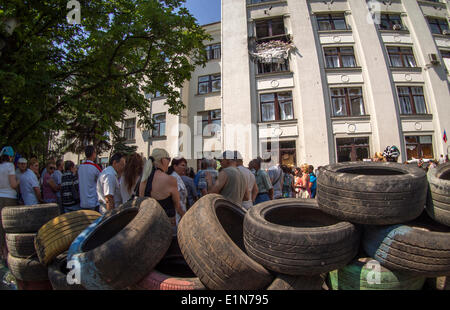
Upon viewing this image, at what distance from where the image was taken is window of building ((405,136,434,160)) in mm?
14156

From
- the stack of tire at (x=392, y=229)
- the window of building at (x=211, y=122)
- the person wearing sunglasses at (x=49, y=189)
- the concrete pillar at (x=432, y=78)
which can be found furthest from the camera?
the window of building at (x=211, y=122)

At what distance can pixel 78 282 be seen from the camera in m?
2.03

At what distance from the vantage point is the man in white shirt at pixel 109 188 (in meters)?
3.69

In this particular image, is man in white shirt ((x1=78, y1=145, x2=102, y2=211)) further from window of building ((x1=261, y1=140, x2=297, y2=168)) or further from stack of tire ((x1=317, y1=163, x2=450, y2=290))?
window of building ((x1=261, y1=140, x2=297, y2=168))

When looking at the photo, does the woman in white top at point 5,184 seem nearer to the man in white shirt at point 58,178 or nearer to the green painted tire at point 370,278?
the man in white shirt at point 58,178

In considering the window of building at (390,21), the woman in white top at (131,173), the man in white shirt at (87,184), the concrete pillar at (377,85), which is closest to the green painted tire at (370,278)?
the woman in white top at (131,173)

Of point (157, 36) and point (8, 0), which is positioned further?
point (157, 36)

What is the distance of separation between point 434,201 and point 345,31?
17.8 meters

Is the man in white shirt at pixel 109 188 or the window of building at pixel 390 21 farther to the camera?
the window of building at pixel 390 21

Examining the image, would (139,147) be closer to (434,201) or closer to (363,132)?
(363,132)

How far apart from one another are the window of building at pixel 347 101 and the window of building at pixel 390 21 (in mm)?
6062

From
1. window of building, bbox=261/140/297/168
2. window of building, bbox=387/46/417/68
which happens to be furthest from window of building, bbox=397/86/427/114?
window of building, bbox=261/140/297/168

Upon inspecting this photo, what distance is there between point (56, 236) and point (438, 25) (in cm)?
2630
